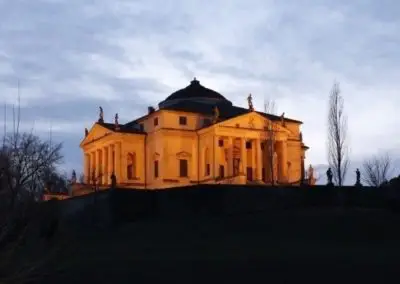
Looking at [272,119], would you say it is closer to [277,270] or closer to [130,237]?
[130,237]

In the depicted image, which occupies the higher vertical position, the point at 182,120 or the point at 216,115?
the point at 216,115

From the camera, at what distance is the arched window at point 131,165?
99.9m

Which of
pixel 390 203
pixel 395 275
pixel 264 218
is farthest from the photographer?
pixel 390 203

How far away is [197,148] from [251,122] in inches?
320

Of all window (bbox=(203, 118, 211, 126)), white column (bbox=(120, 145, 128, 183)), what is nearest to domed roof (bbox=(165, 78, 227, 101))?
window (bbox=(203, 118, 211, 126))

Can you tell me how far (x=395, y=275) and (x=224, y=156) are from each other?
70754 millimetres

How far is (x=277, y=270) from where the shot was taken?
1056 inches

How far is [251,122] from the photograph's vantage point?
96.3 meters

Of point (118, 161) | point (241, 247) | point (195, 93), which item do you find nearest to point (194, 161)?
point (118, 161)

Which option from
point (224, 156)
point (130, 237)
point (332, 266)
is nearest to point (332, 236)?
point (332, 266)

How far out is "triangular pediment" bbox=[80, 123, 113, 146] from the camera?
10306cm

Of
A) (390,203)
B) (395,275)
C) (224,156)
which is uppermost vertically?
(224,156)

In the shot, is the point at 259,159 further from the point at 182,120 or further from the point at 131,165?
the point at 131,165

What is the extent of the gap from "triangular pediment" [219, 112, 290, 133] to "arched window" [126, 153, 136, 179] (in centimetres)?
1364
